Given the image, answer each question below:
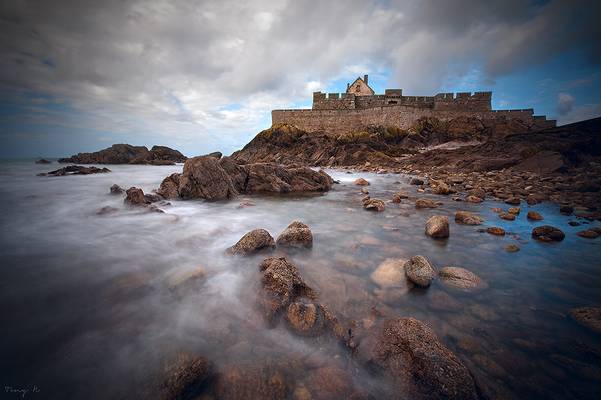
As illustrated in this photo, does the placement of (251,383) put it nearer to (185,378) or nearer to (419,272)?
(185,378)

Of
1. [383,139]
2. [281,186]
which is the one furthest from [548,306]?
[383,139]

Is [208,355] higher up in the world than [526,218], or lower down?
lower down

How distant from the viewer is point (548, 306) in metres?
2.56

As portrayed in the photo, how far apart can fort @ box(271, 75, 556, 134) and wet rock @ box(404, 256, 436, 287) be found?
2761 cm

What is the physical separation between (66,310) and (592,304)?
5532 millimetres

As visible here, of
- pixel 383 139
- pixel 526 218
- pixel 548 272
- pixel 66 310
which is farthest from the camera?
pixel 383 139

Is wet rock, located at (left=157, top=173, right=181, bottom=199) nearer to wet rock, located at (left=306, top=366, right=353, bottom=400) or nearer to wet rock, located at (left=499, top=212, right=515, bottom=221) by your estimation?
wet rock, located at (left=306, top=366, right=353, bottom=400)

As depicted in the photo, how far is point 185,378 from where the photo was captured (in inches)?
66.3

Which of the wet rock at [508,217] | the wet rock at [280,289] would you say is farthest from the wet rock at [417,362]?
the wet rock at [508,217]

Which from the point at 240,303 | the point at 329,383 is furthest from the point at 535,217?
the point at 240,303

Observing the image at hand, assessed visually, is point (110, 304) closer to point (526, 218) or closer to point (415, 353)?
point (415, 353)

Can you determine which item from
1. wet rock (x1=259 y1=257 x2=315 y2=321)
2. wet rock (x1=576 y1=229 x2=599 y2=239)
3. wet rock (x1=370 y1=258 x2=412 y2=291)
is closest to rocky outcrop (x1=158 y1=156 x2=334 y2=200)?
wet rock (x1=259 y1=257 x2=315 y2=321)

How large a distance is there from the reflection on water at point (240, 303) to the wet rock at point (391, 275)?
0.12 meters

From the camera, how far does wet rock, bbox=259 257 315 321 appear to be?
2.52 metres
